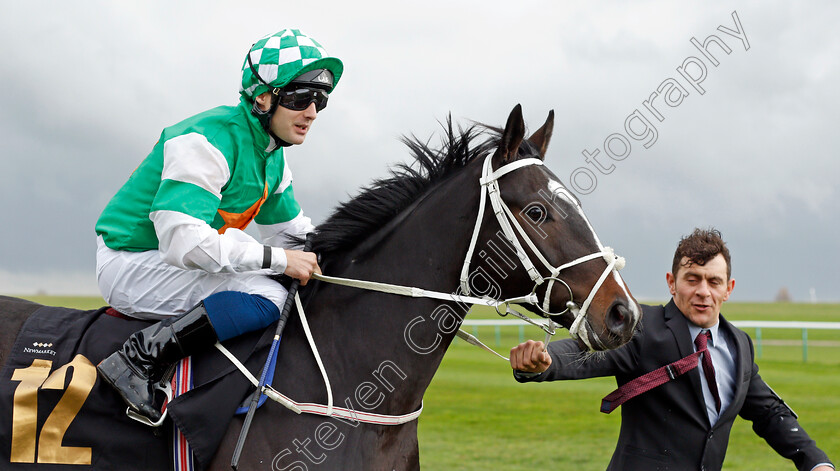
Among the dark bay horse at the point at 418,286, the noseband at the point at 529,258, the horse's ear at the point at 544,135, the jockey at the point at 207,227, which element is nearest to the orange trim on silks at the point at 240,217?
the jockey at the point at 207,227

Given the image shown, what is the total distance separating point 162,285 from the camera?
9.15 feet

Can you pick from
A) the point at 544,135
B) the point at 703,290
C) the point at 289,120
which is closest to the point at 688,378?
the point at 703,290

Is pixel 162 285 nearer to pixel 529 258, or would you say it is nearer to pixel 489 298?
pixel 489 298

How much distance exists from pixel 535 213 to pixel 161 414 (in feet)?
5.02

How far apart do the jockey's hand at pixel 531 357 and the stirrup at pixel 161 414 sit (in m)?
1.28

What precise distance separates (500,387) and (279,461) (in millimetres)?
11441

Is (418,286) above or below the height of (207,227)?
below

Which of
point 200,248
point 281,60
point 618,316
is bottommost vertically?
point 618,316

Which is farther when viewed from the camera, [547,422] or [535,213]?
[547,422]

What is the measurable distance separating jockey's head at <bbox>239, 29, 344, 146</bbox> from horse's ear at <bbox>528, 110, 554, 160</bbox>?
2.90 ft

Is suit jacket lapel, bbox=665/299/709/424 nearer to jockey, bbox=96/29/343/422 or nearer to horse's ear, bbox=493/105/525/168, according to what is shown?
horse's ear, bbox=493/105/525/168

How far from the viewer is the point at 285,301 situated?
2.71 m

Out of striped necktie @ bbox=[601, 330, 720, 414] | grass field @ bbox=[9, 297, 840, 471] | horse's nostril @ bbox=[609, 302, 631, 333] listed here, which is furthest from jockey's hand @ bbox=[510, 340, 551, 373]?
grass field @ bbox=[9, 297, 840, 471]

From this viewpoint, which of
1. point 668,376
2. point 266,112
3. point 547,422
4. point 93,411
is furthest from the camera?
point 547,422
